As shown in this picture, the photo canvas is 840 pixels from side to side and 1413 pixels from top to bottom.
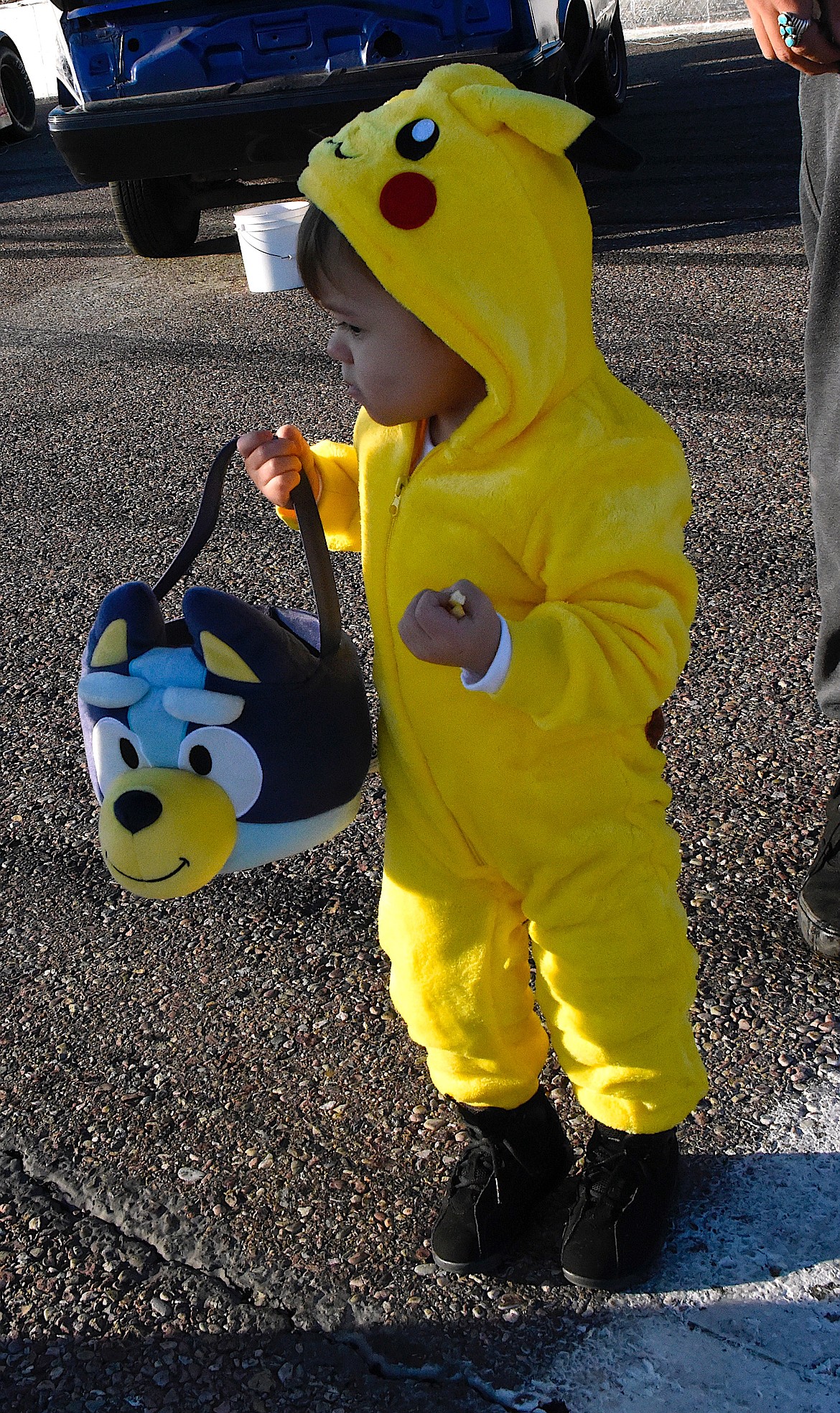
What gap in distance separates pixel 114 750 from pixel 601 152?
1011mm

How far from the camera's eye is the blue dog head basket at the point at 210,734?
5.01 ft

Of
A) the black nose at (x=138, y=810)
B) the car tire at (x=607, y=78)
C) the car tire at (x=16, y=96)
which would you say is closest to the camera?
the black nose at (x=138, y=810)

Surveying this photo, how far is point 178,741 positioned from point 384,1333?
32.9 inches

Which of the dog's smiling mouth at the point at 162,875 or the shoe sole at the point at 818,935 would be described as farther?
the shoe sole at the point at 818,935

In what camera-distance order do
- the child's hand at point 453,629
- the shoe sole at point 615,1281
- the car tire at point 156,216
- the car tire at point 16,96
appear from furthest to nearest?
the car tire at point 16,96 < the car tire at point 156,216 < the shoe sole at point 615,1281 < the child's hand at point 453,629

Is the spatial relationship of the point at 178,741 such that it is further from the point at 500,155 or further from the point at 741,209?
the point at 741,209

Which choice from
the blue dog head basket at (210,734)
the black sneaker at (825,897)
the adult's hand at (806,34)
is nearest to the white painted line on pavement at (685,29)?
the adult's hand at (806,34)

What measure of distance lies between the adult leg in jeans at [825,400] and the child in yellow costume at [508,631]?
23.3 inches

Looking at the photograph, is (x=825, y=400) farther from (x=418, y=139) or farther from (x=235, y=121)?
(x=235, y=121)

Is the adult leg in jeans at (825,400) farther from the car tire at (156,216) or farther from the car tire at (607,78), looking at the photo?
the car tire at (607,78)

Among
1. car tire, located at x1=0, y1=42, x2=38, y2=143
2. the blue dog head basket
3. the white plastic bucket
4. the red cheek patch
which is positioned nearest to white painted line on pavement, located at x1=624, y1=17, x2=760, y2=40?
car tire, located at x1=0, y1=42, x2=38, y2=143

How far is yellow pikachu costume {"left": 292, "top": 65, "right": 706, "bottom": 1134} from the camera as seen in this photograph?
1.43 m

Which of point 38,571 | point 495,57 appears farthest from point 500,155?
point 495,57

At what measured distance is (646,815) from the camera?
1667 millimetres
